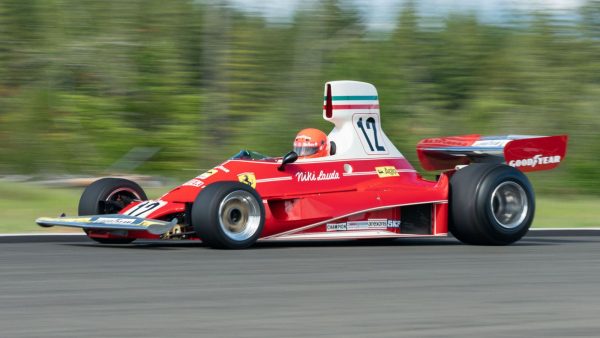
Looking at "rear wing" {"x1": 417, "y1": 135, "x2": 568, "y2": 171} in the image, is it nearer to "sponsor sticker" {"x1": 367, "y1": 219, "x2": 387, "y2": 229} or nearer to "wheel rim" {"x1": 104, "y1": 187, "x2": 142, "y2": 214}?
"sponsor sticker" {"x1": 367, "y1": 219, "x2": 387, "y2": 229}

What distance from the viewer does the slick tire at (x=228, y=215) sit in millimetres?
10547

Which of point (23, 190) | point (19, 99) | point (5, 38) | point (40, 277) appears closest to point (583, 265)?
point (40, 277)

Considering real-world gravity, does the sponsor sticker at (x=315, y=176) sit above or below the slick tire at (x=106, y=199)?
above

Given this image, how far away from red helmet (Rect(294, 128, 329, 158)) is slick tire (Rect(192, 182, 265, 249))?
52.5 inches

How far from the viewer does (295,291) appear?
7.93 m

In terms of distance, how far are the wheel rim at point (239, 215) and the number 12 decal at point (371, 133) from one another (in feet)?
6.80

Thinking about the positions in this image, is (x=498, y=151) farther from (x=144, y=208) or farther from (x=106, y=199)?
(x=106, y=199)

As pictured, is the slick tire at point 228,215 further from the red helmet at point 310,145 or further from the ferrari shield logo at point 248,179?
the red helmet at point 310,145

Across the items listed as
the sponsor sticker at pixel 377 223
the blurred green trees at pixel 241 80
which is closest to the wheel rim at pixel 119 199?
the sponsor sticker at pixel 377 223

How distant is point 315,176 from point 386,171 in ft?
3.21

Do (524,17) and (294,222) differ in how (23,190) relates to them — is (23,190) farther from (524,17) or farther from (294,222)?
(524,17)

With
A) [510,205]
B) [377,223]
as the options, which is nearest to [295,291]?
[377,223]

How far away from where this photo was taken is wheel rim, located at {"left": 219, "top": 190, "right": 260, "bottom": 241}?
10.7 meters

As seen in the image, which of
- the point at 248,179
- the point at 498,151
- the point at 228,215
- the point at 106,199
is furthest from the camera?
the point at 498,151
